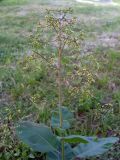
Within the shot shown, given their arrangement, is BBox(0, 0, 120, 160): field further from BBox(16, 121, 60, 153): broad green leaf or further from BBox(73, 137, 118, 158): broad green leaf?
BBox(73, 137, 118, 158): broad green leaf

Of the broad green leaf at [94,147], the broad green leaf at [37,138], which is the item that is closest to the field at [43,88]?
the broad green leaf at [37,138]

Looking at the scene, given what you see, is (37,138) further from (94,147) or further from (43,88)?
(43,88)

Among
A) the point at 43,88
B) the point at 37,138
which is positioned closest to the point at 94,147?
the point at 37,138

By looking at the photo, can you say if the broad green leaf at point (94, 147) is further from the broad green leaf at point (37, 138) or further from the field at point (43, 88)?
the field at point (43, 88)

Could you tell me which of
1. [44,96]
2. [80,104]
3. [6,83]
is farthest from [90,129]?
[6,83]

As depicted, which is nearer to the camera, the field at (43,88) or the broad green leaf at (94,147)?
the broad green leaf at (94,147)

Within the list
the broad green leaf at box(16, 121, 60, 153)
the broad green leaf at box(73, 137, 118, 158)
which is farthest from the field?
the broad green leaf at box(73, 137, 118, 158)
